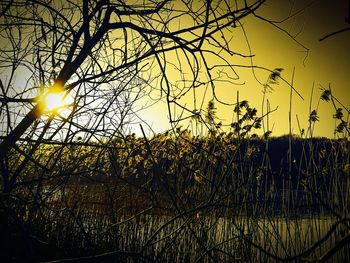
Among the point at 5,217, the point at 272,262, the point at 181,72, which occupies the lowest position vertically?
the point at 272,262

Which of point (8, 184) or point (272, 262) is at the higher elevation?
point (8, 184)


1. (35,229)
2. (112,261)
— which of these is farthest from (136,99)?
(35,229)

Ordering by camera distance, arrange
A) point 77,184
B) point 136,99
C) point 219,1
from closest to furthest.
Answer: point 219,1 → point 136,99 → point 77,184

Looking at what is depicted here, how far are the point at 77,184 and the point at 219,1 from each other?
3413 millimetres

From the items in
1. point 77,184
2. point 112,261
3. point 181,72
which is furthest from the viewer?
point 77,184

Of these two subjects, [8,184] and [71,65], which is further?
[8,184]

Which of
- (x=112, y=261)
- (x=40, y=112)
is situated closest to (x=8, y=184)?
(x=40, y=112)

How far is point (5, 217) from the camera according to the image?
2275 millimetres

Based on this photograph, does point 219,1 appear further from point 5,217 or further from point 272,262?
point 272,262

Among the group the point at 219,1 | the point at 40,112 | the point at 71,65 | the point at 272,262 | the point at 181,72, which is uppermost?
the point at 219,1

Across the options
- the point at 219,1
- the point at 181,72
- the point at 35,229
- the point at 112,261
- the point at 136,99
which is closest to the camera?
the point at 219,1

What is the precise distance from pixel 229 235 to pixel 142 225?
0.90 metres

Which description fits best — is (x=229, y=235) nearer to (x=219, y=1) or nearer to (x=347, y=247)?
(x=347, y=247)

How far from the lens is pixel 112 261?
2.95 metres
